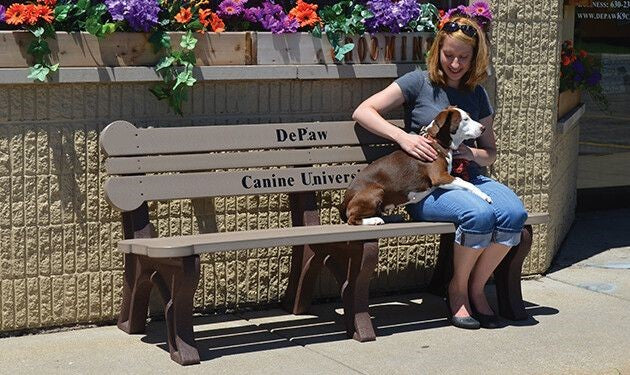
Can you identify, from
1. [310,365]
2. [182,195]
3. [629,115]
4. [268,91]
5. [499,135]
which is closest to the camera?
[310,365]

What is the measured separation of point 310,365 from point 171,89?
1492 mm

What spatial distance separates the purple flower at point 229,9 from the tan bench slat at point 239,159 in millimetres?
700

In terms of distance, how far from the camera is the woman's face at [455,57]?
6133mm

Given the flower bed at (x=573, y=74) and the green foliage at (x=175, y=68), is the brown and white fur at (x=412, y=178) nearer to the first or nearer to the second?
the green foliage at (x=175, y=68)

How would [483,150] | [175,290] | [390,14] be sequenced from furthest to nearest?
1. [390,14]
2. [483,150]
3. [175,290]

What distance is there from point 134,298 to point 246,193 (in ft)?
2.38

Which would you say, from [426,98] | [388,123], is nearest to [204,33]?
[388,123]

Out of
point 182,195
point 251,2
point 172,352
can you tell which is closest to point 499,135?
point 251,2

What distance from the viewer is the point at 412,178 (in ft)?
19.9

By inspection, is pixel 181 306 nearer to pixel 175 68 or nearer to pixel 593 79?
pixel 175 68

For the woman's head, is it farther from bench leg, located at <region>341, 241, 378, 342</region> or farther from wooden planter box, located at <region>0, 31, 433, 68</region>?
bench leg, located at <region>341, 241, 378, 342</region>

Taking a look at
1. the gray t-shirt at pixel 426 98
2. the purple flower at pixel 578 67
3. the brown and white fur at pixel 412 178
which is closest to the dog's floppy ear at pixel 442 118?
the brown and white fur at pixel 412 178

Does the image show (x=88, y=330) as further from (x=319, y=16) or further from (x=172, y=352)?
(x=319, y=16)

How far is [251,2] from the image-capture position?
6.55 m
